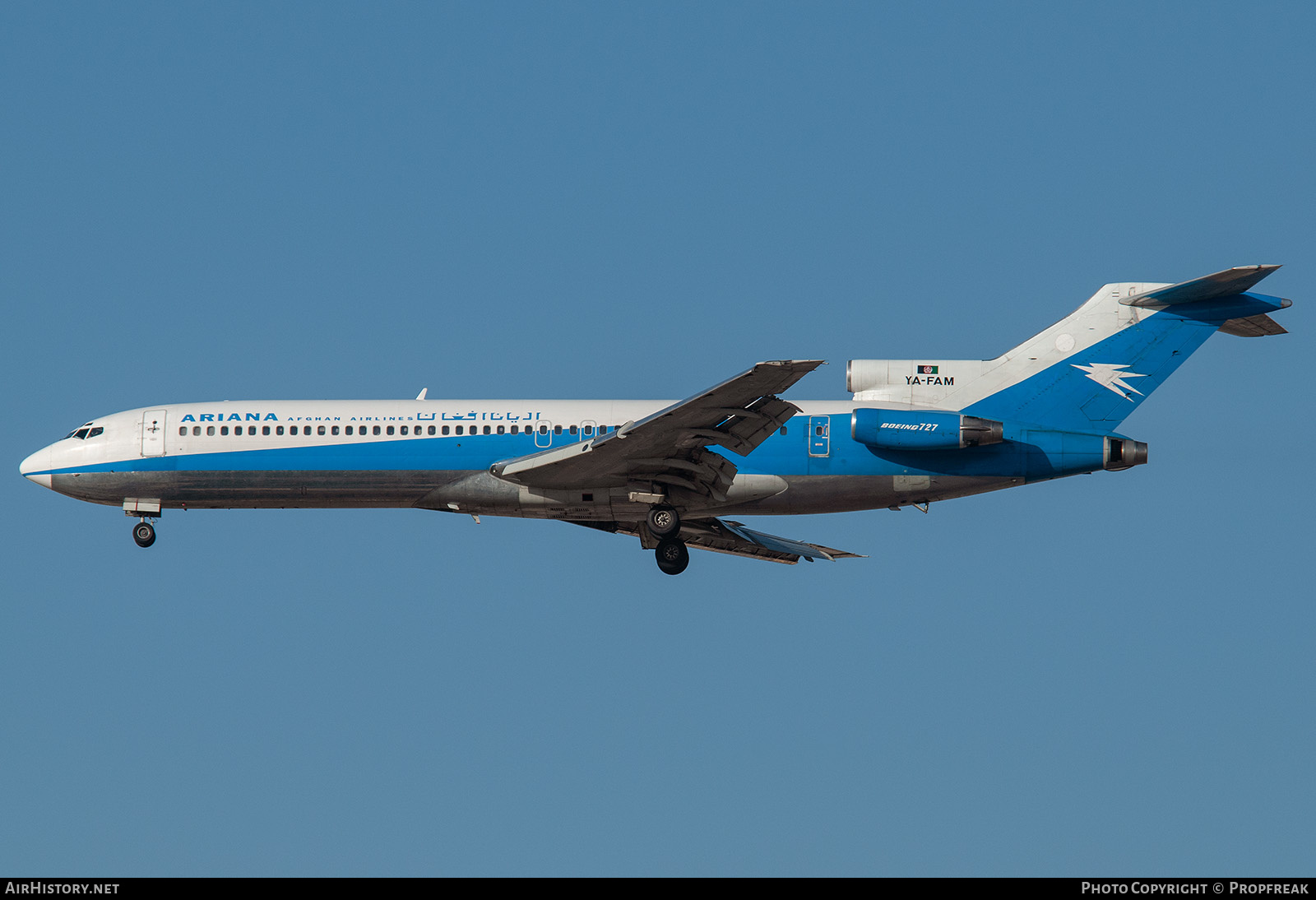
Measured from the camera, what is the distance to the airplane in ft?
105

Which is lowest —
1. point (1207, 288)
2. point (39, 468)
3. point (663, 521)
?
point (663, 521)

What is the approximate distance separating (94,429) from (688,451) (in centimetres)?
1467

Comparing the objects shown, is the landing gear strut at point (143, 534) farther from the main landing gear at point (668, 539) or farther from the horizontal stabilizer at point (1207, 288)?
the horizontal stabilizer at point (1207, 288)

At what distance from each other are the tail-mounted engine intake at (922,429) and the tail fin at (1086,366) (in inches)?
68.4

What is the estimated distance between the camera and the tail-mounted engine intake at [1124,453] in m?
31.8

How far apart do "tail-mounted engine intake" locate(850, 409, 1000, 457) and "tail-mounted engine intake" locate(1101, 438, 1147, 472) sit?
0.47 feet

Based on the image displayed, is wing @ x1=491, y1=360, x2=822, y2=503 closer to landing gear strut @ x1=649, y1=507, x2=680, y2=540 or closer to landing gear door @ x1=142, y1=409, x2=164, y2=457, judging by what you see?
landing gear strut @ x1=649, y1=507, x2=680, y2=540

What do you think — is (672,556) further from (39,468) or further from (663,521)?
(39,468)

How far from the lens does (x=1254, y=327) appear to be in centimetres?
3238

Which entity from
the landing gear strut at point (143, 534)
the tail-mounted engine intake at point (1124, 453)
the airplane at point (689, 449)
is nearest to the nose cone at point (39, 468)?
the airplane at point (689, 449)

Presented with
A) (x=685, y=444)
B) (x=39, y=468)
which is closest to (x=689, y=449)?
(x=685, y=444)

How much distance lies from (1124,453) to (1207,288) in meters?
4.12

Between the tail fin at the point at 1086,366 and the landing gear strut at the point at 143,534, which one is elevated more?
the tail fin at the point at 1086,366
